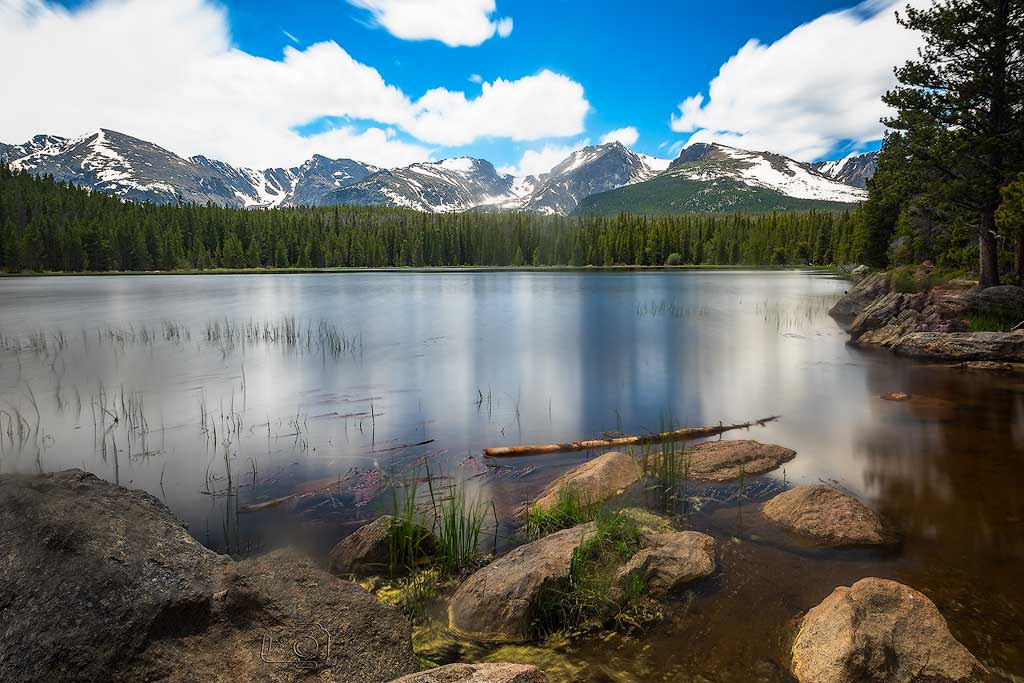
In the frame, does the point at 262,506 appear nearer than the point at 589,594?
No

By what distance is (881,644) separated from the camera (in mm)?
4969

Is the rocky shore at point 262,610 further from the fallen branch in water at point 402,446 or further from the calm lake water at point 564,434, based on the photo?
the fallen branch in water at point 402,446

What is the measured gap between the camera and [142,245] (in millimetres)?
142125

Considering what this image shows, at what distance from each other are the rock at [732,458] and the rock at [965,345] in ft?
52.0

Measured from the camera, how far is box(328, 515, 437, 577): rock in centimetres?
686

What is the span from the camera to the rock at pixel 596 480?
871cm

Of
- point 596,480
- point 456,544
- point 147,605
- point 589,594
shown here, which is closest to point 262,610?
point 147,605

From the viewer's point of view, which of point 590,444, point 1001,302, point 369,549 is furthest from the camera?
point 1001,302

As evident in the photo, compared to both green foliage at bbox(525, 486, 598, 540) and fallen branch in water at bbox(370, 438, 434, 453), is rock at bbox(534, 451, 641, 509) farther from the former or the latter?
fallen branch in water at bbox(370, 438, 434, 453)

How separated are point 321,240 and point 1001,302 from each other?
181545 millimetres

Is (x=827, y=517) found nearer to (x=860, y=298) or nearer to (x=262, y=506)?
(x=262, y=506)

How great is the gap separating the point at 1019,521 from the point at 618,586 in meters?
7.14

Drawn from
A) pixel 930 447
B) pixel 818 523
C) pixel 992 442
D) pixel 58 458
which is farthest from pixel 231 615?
pixel 992 442

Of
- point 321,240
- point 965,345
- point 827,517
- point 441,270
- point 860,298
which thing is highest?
point 321,240
